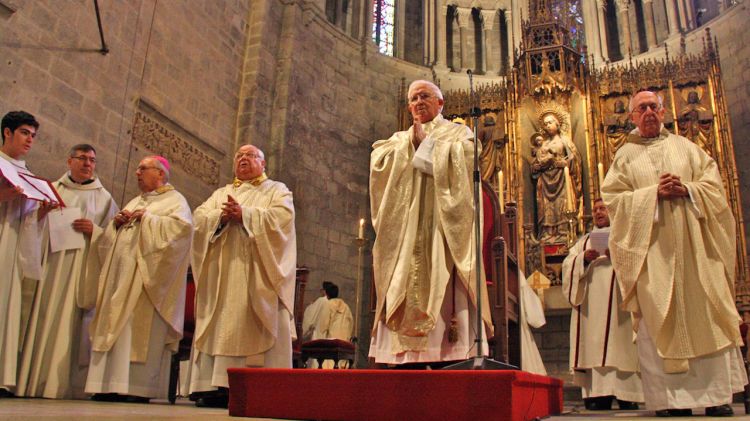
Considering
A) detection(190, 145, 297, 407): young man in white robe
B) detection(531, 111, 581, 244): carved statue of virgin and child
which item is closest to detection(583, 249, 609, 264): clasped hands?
detection(190, 145, 297, 407): young man in white robe

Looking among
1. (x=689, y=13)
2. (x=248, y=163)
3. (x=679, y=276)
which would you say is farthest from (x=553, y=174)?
(x=679, y=276)

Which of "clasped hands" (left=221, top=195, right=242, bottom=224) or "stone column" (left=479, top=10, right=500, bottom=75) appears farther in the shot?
"stone column" (left=479, top=10, right=500, bottom=75)

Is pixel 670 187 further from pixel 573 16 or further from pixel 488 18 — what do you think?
pixel 488 18

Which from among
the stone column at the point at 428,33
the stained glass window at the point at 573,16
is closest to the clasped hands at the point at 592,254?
the stained glass window at the point at 573,16

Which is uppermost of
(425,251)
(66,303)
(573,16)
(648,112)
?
(573,16)

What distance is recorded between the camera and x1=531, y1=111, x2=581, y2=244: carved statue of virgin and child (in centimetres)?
975

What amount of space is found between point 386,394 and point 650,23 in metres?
11.9

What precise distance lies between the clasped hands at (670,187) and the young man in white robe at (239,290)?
7.81ft

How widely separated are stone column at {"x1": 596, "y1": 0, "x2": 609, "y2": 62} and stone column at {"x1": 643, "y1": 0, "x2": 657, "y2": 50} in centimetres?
78

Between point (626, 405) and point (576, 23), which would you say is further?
point (576, 23)

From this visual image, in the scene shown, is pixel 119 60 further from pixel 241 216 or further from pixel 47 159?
pixel 241 216

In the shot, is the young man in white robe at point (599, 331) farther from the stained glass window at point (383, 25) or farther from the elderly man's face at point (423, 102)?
the stained glass window at point (383, 25)

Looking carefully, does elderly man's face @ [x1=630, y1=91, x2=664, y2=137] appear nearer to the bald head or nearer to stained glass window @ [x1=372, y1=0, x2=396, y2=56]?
the bald head

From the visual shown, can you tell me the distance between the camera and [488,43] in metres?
13.4
